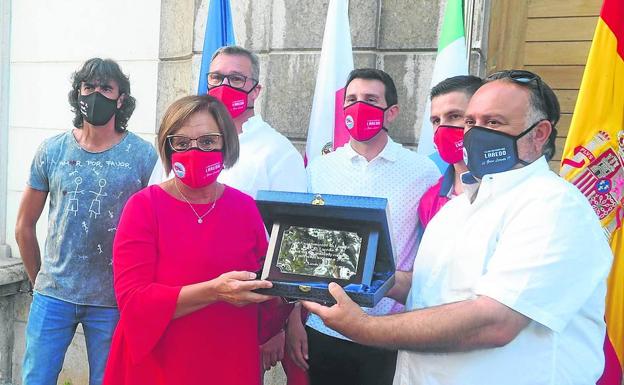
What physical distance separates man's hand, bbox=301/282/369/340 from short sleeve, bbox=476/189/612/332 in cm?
38

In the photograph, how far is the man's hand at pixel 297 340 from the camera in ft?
8.22

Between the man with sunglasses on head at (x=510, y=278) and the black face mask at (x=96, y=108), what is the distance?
5.81 ft

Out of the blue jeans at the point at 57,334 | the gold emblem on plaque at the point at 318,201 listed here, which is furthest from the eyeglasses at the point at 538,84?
the blue jeans at the point at 57,334

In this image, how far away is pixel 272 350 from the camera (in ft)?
7.73

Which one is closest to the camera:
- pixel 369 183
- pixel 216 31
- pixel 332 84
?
pixel 369 183

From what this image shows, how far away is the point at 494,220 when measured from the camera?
167 centimetres

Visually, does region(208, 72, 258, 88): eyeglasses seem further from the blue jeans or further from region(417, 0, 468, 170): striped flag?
the blue jeans

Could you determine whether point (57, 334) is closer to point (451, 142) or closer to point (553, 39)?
point (451, 142)

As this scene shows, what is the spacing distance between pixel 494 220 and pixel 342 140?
1952 millimetres

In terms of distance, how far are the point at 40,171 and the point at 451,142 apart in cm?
215

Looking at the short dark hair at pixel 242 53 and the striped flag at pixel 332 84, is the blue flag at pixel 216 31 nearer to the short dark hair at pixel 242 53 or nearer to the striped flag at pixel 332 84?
the striped flag at pixel 332 84

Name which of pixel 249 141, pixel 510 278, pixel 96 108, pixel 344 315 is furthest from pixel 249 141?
pixel 510 278

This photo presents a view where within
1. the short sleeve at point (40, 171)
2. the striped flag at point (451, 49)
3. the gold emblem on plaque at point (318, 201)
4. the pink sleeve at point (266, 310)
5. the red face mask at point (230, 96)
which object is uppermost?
the striped flag at point (451, 49)

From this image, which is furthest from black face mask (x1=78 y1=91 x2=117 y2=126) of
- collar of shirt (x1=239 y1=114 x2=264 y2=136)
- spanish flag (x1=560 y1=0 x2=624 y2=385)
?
spanish flag (x1=560 y1=0 x2=624 y2=385)
